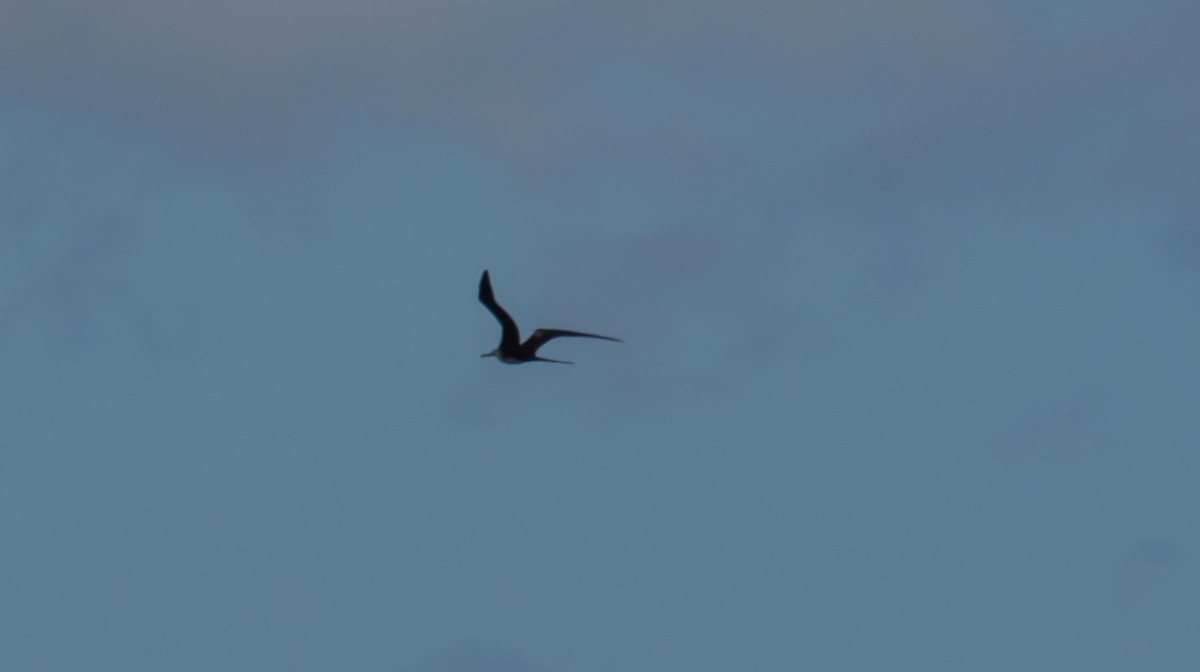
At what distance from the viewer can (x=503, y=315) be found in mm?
52688

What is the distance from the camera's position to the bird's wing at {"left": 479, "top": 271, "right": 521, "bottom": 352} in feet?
165

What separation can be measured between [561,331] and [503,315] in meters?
3.14

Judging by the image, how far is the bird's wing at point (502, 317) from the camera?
50312mm

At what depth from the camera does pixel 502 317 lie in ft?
173

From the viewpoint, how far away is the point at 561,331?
50.0 meters
